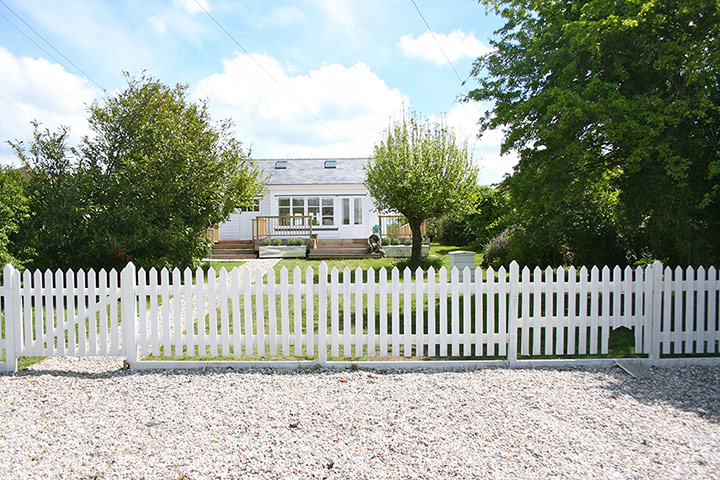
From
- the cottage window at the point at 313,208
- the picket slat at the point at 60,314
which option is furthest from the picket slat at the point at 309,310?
the cottage window at the point at 313,208

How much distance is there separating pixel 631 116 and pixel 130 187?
1044 cm

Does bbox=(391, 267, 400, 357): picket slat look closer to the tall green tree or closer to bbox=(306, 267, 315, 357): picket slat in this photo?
bbox=(306, 267, 315, 357): picket slat

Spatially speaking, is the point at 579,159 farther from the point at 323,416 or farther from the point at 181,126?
the point at 181,126

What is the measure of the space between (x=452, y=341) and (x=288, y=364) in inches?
75.6

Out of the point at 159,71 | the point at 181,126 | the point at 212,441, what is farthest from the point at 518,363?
the point at 159,71

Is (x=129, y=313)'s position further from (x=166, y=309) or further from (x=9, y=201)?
(x=9, y=201)

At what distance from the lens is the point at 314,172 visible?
997 inches

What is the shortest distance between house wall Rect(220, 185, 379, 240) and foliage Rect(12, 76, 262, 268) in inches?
450

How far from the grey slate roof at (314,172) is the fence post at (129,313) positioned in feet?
60.8

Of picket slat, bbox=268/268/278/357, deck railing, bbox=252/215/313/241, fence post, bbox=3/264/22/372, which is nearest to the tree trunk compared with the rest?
deck railing, bbox=252/215/313/241

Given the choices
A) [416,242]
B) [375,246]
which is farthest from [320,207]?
[416,242]

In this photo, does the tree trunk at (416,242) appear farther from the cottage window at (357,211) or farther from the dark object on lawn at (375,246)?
the cottage window at (357,211)

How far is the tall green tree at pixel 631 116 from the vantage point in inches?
236

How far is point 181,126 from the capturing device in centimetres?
1162
